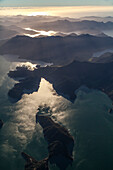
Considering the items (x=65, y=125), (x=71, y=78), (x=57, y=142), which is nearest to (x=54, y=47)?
(x=71, y=78)

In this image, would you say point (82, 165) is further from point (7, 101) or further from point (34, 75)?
point (34, 75)

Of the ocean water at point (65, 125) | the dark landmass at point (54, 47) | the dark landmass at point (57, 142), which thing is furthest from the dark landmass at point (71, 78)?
the dark landmass at point (54, 47)

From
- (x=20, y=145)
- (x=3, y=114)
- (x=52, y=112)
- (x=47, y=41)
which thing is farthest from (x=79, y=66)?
(x=47, y=41)

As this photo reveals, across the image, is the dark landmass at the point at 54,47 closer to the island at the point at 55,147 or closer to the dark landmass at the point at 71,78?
the dark landmass at the point at 71,78

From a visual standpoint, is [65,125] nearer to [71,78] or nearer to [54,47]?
[71,78]

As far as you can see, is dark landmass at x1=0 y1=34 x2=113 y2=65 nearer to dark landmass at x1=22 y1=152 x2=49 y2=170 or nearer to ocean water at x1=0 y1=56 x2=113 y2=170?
ocean water at x1=0 y1=56 x2=113 y2=170
